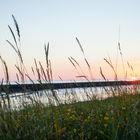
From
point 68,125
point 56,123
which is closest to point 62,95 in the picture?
point 68,125

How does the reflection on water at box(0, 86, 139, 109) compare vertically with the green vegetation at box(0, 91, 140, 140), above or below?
above

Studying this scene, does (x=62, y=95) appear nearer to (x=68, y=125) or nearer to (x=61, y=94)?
(x=61, y=94)

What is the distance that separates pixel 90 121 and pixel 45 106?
1085mm

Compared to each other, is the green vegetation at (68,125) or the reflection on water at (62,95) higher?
the reflection on water at (62,95)

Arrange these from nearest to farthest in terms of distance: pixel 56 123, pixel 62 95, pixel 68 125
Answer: pixel 56 123, pixel 68 125, pixel 62 95

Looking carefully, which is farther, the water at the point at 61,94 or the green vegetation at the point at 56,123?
the water at the point at 61,94

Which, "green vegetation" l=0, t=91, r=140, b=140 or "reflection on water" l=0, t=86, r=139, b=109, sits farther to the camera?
"reflection on water" l=0, t=86, r=139, b=109

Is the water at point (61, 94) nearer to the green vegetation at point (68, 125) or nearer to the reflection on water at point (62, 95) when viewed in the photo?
the reflection on water at point (62, 95)

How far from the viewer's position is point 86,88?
709cm

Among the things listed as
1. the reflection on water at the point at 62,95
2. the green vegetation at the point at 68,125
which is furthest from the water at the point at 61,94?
the green vegetation at the point at 68,125

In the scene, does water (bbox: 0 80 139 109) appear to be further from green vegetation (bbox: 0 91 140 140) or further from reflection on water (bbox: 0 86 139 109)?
green vegetation (bbox: 0 91 140 140)

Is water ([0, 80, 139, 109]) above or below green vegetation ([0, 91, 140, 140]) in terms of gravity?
above

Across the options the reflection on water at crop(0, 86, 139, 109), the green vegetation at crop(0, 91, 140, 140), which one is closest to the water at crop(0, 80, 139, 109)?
the reflection on water at crop(0, 86, 139, 109)

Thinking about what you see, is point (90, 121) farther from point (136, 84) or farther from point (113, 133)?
point (136, 84)
